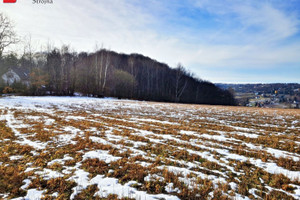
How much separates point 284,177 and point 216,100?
10258cm

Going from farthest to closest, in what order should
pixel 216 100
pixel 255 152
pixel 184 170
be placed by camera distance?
pixel 216 100
pixel 255 152
pixel 184 170

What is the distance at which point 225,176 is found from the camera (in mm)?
3818

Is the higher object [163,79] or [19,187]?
[163,79]

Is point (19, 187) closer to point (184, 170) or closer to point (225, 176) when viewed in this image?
point (184, 170)

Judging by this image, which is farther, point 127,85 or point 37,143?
point 127,85

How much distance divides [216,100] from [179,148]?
102 m

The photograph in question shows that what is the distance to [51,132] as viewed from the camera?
7.20 m

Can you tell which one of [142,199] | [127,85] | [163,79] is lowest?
[142,199]

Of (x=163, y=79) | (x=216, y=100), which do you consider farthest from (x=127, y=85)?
(x=216, y=100)

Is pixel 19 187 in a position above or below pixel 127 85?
below

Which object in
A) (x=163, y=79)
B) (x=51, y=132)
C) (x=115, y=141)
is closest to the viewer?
(x=115, y=141)

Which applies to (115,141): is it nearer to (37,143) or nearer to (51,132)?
(37,143)

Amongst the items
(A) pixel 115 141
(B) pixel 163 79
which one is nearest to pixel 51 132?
(A) pixel 115 141

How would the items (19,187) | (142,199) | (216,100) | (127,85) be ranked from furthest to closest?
(216,100) < (127,85) < (19,187) < (142,199)
